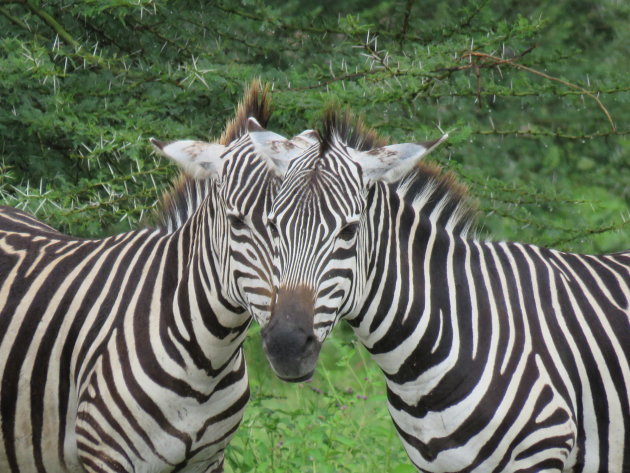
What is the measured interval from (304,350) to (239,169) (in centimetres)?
92

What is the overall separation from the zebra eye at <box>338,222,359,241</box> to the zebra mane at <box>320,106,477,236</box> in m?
0.46

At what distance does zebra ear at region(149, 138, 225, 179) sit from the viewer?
14.3 ft

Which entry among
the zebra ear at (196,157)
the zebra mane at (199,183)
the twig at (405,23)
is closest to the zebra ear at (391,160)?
the zebra ear at (196,157)

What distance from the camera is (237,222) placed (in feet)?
13.6

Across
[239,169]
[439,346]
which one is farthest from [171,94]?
[439,346]

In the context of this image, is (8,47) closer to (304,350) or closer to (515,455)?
(304,350)

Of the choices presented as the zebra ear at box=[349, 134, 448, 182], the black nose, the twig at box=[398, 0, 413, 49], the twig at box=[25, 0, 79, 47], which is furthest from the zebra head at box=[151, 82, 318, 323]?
the twig at box=[398, 0, 413, 49]

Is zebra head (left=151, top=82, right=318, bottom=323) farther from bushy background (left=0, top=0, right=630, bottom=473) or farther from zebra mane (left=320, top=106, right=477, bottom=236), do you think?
bushy background (left=0, top=0, right=630, bottom=473)

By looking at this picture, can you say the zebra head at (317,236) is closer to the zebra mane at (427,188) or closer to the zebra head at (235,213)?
the zebra head at (235,213)

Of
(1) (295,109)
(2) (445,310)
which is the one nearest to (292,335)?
(2) (445,310)

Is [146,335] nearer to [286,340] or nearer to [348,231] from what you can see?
[286,340]

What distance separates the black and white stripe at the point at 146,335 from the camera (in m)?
4.25

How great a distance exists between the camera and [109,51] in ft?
25.2

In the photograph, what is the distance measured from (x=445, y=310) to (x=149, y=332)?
133 centimetres
